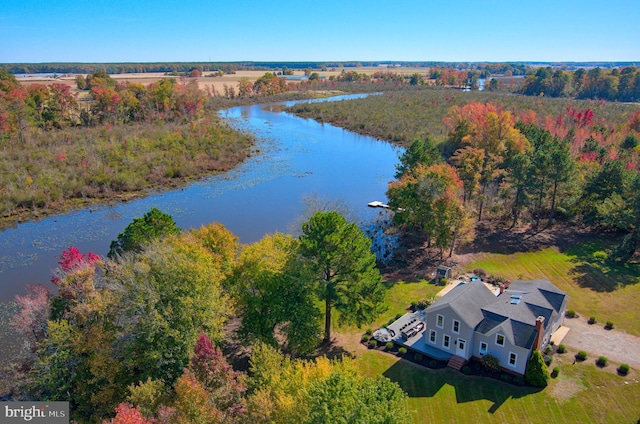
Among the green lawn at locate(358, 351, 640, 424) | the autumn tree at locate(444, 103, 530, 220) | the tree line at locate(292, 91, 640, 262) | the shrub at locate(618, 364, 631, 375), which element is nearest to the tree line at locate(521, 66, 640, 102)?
the tree line at locate(292, 91, 640, 262)

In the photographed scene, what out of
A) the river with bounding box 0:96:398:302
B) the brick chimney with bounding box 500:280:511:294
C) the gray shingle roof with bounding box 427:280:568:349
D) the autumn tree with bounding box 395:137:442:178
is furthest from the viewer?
the autumn tree with bounding box 395:137:442:178

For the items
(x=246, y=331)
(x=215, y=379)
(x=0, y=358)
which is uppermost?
(x=215, y=379)

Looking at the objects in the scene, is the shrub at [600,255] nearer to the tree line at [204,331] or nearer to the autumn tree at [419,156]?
the autumn tree at [419,156]

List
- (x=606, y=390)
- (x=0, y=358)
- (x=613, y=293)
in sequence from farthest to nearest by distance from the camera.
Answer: (x=613, y=293) < (x=0, y=358) < (x=606, y=390)

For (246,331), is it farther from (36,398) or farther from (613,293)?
(613,293)

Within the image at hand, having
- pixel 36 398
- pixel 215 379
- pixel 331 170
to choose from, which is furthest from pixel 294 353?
pixel 331 170

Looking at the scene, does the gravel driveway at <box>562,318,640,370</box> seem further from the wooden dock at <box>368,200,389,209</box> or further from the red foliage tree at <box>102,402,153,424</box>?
the wooden dock at <box>368,200,389,209</box>

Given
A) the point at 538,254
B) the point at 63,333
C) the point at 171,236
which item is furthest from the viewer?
the point at 538,254
